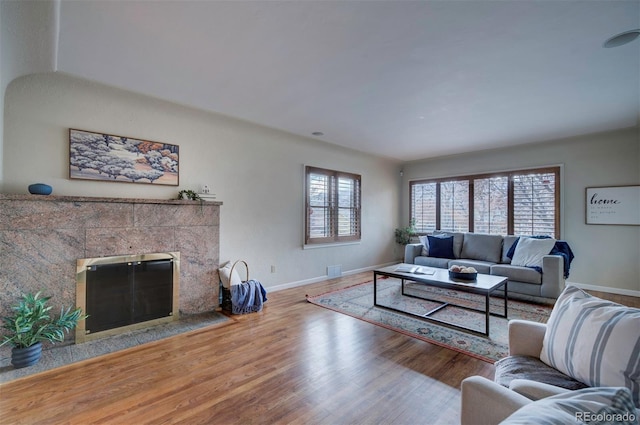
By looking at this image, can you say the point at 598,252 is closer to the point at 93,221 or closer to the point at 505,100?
the point at 505,100

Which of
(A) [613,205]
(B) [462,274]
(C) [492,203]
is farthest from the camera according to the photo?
(C) [492,203]

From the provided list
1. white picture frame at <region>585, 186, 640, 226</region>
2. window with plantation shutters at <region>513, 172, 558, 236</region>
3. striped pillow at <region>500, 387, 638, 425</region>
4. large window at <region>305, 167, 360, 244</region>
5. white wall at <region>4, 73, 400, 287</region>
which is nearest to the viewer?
striped pillow at <region>500, 387, 638, 425</region>

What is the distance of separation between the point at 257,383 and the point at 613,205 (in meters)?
5.76

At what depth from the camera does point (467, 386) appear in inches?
46.5

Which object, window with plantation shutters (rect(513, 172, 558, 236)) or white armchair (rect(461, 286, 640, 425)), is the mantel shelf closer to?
white armchair (rect(461, 286, 640, 425))

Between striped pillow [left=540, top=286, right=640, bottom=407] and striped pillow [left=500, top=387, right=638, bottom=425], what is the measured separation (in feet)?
1.58

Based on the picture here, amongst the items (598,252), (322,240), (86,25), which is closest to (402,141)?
(322,240)

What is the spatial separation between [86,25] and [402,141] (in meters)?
4.42

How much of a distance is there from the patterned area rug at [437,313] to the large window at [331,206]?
1167mm

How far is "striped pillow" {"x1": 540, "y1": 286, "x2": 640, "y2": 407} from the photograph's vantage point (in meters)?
1.09

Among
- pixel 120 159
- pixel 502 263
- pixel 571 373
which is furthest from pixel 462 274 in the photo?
pixel 120 159

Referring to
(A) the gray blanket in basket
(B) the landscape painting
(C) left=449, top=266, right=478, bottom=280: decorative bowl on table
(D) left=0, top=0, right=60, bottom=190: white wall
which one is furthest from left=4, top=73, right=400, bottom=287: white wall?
(C) left=449, top=266, right=478, bottom=280: decorative bowl on table

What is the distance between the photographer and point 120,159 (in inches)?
126

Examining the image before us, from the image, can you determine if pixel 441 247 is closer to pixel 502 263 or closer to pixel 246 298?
pixel 502 263
